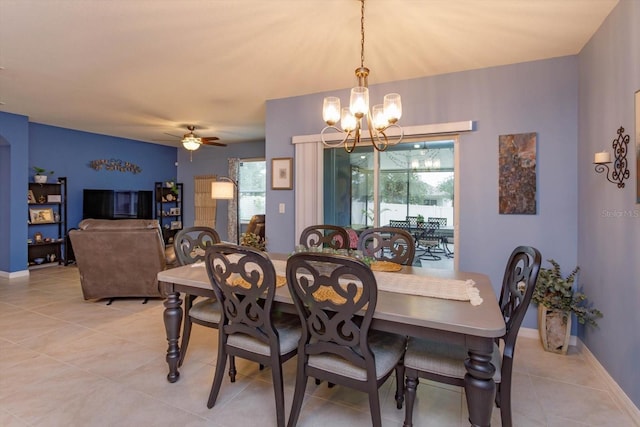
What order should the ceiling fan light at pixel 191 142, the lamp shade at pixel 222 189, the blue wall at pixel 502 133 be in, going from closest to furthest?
the blue wall at pixel 502 133 → the ceiling fan light at pixel 191 142 → the lamp shade at pixel 222 189

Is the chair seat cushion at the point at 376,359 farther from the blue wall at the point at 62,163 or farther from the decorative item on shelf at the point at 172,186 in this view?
the decorative item on shelf at the point at 172,186

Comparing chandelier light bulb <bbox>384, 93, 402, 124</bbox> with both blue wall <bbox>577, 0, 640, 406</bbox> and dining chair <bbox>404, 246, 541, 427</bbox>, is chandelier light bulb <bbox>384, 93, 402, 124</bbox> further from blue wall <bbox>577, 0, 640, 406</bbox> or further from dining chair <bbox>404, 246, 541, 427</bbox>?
blue wall <bbox>577, 0, 640, 406</bbox>

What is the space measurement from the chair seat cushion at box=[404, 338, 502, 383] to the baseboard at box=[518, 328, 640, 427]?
3.22 feet

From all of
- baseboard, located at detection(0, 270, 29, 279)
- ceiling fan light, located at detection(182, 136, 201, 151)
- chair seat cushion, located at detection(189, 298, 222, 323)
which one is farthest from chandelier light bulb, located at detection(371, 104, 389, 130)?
baseboard, located at detection(0, 270, 29, 279)

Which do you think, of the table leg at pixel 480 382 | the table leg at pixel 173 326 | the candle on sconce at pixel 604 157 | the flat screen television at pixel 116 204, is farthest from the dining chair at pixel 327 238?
the flat screen television at pixel 116 204

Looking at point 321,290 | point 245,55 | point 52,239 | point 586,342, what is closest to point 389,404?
point 321,290

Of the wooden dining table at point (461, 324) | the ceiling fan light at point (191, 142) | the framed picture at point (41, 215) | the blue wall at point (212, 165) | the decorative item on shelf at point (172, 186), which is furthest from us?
the decorative item on shelf at point (172, 186)

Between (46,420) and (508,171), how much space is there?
157 inches

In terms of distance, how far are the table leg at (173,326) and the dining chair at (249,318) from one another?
0.45 metres

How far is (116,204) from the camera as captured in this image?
276 inches

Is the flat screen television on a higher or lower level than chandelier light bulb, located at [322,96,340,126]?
lower

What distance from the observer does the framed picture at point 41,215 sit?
5969 millimetres

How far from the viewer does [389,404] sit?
7.13 ft

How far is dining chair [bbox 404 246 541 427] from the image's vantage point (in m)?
1.69
